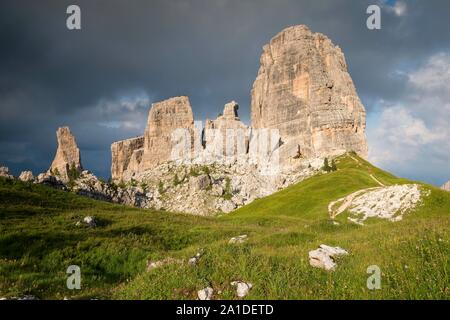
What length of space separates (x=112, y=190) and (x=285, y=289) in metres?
159

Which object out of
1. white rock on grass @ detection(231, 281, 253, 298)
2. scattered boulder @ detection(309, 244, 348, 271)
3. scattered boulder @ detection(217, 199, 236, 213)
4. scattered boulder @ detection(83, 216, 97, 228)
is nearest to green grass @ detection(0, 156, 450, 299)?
white rock on grass @ detection(231, 281, 253, 298)

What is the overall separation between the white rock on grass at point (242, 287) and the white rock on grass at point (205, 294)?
756 mm

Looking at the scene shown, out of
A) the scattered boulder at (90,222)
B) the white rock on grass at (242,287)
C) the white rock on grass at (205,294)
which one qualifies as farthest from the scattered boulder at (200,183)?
the white rock on grass at (205,294)

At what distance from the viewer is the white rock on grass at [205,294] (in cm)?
1025

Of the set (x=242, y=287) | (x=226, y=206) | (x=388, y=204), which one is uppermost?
(x=226, y=206)

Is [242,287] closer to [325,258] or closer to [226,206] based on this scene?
[325,258]

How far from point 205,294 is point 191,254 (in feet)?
23.9

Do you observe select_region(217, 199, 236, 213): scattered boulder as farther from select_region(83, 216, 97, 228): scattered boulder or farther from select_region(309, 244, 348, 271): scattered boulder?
select_region(309, 244, 348, 271): scattered boulder

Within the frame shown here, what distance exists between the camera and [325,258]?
13023 mm

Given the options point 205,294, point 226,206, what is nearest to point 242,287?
point 205,294

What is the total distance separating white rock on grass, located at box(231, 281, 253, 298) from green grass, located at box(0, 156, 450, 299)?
192 millimetres
